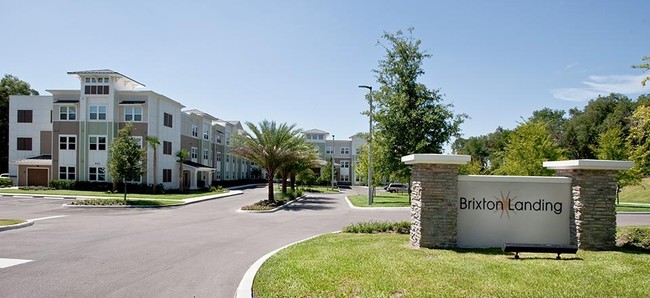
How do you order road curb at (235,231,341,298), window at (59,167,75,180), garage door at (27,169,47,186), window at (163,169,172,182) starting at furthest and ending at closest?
garage door at (27,169,47,186)
window at (163,169,172,182)
window at (59,167,75,180)
road curb at (235,231,341,298)

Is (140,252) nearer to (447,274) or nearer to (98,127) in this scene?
(447,274)

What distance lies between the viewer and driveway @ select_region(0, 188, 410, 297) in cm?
805

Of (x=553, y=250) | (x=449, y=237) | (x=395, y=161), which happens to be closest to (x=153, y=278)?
(x=449, y=237)

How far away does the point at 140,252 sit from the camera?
11586mm

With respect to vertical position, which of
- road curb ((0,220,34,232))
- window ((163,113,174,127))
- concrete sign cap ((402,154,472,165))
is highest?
window ((163,113,174,127))

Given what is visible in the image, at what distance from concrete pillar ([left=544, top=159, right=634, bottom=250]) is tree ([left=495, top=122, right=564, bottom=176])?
21334mm

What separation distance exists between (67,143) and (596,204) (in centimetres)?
4438

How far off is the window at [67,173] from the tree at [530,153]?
130 ft

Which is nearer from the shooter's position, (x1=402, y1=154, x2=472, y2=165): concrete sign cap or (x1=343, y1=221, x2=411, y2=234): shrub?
(x1=402, y1=154, x2=472, y2=165): concrete sign cap

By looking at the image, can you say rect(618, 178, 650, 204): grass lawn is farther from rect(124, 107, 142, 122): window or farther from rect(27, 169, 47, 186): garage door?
rect(27, 169, 47, 186): garage door

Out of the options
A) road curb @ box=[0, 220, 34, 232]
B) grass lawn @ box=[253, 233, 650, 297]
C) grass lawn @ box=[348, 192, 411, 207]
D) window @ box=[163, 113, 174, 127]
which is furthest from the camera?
window @ box=[163, 113, 174, 127]

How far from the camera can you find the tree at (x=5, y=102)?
62.2m

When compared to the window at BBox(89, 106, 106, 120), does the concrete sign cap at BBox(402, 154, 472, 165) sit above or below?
below

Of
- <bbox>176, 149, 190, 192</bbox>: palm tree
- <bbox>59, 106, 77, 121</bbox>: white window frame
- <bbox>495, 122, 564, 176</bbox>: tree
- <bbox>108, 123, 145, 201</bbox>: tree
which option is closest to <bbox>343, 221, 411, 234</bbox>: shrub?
<bbox>495, 122, 564, 176</bbox>: tree
